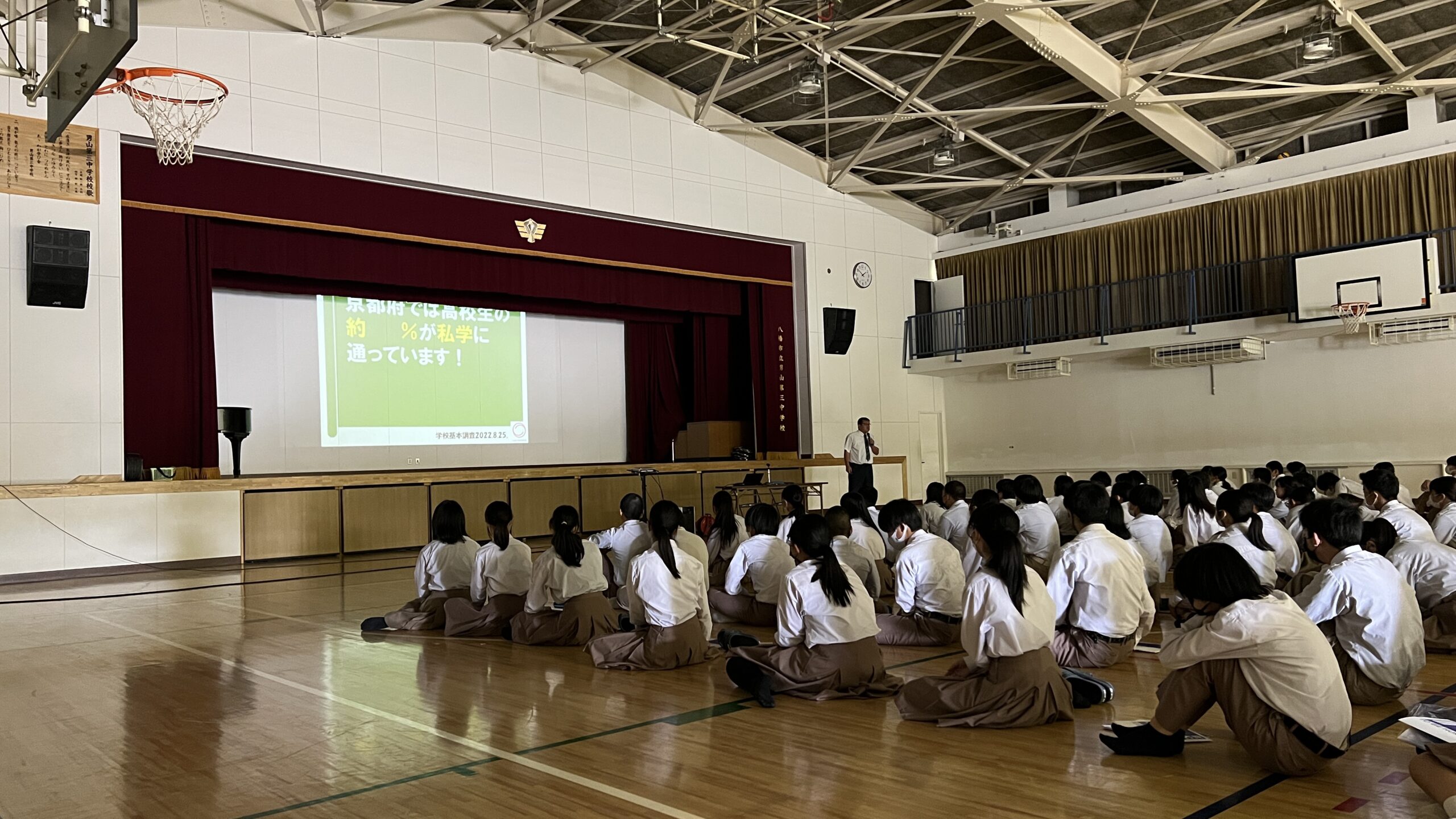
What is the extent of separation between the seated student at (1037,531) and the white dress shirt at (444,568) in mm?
3836

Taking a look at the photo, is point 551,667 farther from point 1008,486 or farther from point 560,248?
point 560,248


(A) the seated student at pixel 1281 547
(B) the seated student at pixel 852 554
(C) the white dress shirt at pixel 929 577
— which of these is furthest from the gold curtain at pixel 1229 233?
(C) the white dress shirt at pixel 929 577

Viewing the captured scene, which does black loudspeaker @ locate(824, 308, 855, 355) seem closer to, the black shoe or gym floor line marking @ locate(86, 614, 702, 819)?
gym floor line marking @ locate(86, 614, 702, 819)

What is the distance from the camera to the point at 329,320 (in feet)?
41.8

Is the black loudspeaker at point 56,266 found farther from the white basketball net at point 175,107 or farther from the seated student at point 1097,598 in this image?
the seated student at point 1097,598

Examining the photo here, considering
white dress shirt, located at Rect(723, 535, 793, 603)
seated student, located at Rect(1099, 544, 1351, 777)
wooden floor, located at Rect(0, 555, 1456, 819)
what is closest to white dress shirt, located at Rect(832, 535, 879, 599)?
white dress shirt, located at Rect(723, 535, 793, 603)

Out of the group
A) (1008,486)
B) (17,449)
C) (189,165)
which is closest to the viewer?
(1008,486)

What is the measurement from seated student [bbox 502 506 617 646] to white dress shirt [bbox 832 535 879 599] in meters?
1.49

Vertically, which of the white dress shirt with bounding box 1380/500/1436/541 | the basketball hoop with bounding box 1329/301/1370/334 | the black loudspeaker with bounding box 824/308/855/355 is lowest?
the white dress shirt with bounding box 1380/500/1436/541

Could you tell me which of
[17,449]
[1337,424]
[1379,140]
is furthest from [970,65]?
[17,449]

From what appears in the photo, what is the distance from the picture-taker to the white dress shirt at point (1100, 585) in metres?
4.94

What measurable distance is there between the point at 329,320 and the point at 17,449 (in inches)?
157

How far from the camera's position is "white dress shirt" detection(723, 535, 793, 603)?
20.4 feet

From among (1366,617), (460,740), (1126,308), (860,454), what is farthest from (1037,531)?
(1126,308)
